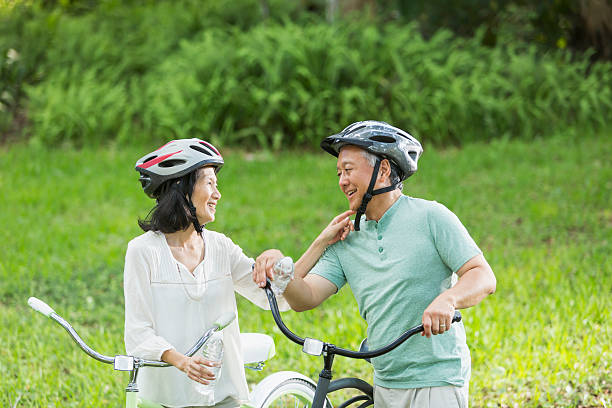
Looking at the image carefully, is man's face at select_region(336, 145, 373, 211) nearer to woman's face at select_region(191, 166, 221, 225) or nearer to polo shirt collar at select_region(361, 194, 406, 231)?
polo shirt collar at select_region(361, 194, 406, 231)

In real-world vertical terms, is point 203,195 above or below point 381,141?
below

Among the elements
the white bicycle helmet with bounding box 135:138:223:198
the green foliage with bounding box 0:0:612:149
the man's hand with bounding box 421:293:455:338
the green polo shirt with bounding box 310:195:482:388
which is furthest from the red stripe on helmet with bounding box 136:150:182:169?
the green foliage with bounding box 0:0:612:149

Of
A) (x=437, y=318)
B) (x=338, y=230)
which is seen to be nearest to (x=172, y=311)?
(x=338, y=230)

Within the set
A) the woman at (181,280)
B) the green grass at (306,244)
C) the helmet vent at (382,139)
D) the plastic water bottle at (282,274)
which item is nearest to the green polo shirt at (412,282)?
the helmet vent at (382,139)

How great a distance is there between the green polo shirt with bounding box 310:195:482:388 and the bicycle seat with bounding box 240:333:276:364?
0.48 m

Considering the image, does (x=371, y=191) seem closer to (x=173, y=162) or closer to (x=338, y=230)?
(x=338, y=230)

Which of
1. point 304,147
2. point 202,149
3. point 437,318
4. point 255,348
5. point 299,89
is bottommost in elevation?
point 304,147

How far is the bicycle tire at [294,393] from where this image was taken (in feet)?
11.4

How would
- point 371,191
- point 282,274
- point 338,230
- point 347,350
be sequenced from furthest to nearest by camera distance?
point 338,230
point 371,191
point 282,274
point 347,350

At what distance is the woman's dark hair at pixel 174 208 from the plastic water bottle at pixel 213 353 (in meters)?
0.47

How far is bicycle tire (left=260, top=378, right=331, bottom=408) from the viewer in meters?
3.48

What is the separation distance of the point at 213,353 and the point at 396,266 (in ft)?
2.66

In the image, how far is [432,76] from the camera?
1276cm

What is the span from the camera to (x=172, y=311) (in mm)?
3129
